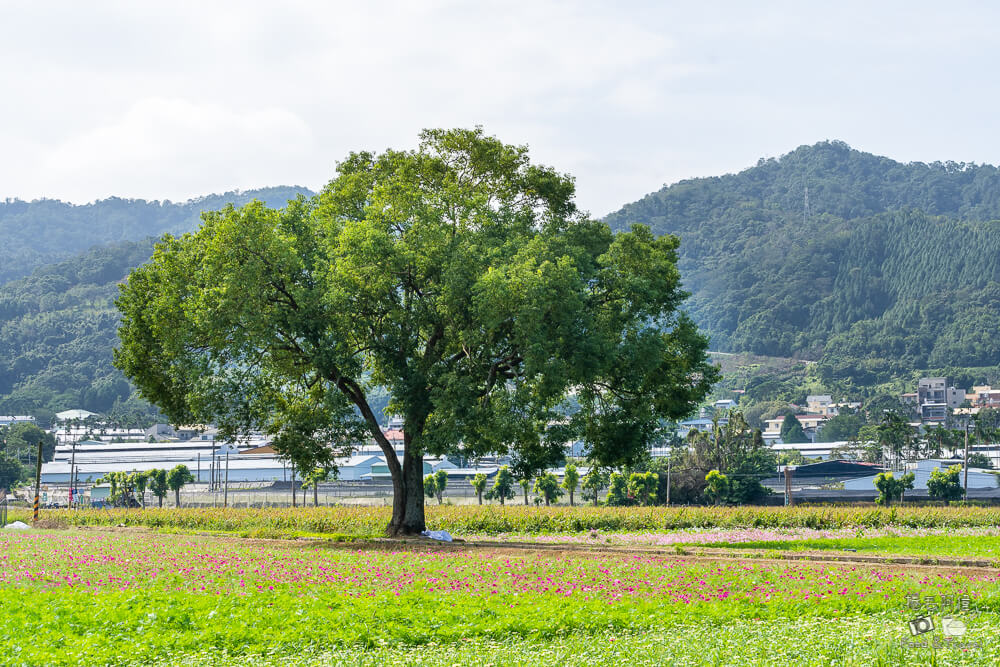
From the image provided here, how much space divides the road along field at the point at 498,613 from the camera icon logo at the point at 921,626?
4 centimetres

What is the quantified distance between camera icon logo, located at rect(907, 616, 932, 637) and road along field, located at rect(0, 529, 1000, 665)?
43mm

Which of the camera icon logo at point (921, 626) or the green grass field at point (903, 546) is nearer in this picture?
the camera icon logo at point (921, 626)

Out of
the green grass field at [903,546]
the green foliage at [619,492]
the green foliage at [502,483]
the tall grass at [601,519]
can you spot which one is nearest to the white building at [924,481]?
the green foliage at [619,492]

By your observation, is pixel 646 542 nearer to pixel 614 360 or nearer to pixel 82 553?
pixel 614 360

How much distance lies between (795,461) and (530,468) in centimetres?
8108

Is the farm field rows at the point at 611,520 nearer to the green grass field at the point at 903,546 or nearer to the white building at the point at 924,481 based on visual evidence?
the green grass field at the point at 903,546

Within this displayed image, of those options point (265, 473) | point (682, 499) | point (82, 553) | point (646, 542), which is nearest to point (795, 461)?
point (682, 499)

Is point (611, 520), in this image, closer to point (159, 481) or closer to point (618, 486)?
point (618, 486)

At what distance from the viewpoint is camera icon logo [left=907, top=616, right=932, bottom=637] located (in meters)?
10.7

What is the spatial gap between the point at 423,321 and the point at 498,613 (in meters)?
16.7

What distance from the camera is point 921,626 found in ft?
36.7

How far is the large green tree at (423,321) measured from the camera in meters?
28.3

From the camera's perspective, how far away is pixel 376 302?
98.4 ft

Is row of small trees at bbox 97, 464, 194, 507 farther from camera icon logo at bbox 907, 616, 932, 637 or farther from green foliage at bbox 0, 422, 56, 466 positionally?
camera icon logo at bbox 907, 616, 932, 637
